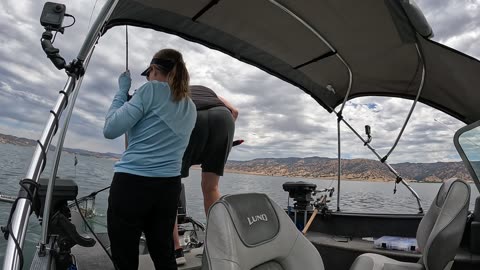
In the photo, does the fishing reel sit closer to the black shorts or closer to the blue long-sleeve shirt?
the black shorts

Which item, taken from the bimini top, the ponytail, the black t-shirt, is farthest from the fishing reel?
the ponytail

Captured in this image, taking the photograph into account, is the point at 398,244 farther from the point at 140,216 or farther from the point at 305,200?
the point at 140,216

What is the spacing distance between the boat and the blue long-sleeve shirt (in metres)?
0.26

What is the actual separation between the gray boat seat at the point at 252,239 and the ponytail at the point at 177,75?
2.21 ft

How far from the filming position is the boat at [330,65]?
71.1 inches

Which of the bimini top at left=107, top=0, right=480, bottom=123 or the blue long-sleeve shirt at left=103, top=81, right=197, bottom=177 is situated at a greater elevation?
the bimini top at left=107, top=0, right=480, bottom=123

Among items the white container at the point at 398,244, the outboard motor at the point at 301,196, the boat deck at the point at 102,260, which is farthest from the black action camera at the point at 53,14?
the white container at the point at 398,244

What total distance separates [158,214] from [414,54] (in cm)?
274

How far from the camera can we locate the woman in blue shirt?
1.64m

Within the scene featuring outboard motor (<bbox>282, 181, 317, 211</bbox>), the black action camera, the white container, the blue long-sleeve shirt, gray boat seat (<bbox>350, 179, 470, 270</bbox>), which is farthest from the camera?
outboard motor (<bbox>282, 181, 317, 211</bbox>)

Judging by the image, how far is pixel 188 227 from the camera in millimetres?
3529

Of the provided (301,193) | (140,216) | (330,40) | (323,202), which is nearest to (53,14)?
(140,216)

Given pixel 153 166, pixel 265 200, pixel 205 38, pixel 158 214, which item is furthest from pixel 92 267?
pixel 205 38

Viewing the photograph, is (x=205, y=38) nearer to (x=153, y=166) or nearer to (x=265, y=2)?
(x=265, y=2)
